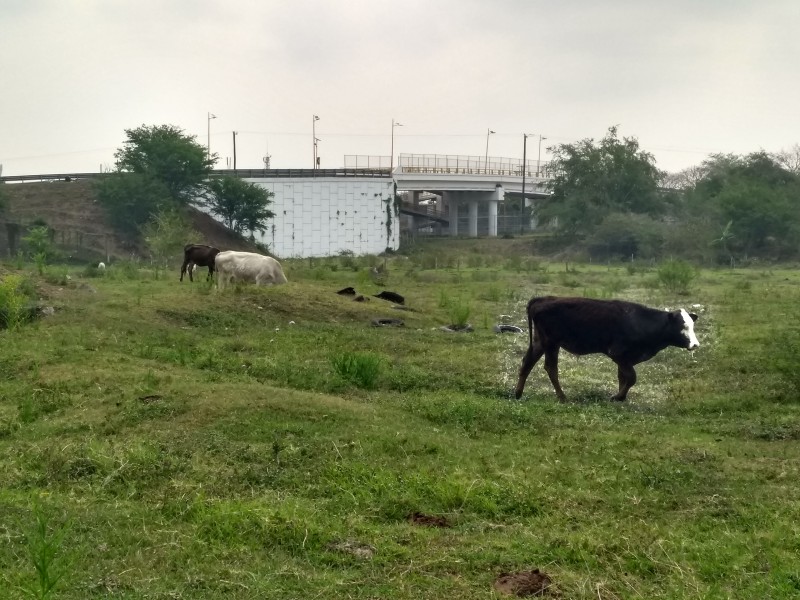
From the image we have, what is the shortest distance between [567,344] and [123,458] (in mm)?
6653

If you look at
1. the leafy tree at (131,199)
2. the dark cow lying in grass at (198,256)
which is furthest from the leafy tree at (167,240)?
the leafy tree at (131,199)

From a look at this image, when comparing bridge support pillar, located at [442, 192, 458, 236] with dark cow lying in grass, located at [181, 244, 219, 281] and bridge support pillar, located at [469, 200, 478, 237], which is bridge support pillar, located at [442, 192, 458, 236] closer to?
→ bridge support pillar, located at [469, 200, 478, 237]

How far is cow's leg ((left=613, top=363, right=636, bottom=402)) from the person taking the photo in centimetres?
1339

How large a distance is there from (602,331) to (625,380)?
2.45ft

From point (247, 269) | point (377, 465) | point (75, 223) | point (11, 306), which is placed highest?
point (75, 223)

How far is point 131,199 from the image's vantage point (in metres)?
54.4

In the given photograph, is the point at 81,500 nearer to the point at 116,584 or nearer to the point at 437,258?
the point at 116,584

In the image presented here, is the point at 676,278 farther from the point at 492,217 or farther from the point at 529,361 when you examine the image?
the point at 492,217

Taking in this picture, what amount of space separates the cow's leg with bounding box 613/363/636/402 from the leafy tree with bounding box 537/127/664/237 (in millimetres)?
49724

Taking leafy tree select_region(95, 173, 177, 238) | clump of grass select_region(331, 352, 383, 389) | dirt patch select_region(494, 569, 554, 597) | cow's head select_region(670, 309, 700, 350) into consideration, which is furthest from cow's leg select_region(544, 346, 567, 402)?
leafy tree select_region(95, 173, 177, 238)

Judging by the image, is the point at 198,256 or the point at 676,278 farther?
the point at 198,256

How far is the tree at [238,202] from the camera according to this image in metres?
60.2

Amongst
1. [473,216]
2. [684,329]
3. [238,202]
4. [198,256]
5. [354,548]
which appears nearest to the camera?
[354,548]

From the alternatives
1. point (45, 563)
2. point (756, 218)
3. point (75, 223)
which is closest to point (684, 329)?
point (45, 563)
